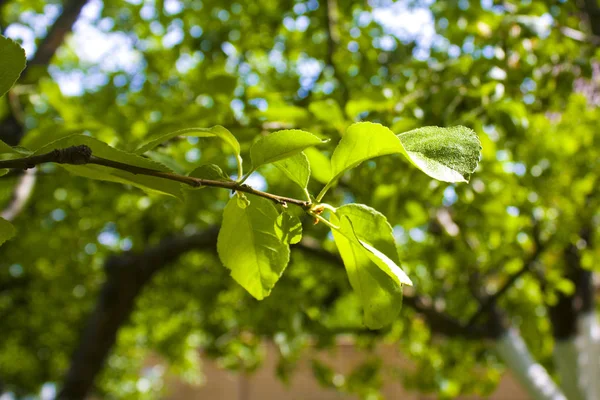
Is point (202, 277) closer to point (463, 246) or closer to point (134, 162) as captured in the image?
point (463, 246)

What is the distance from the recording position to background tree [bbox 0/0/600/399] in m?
1.46

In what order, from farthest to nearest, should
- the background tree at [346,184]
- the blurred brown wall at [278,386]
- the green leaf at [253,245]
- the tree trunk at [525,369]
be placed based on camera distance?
the blurred brown wall at [278,386]
the tree trunk at [525,369]
the background tree at [346,184]
the green leaf at [253,245]

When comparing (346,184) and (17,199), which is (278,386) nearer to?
(17,199)

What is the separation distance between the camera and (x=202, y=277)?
5172 millimetres

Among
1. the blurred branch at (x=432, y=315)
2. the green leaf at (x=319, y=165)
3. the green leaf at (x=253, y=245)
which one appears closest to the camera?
the green leaf at (x=253, y=245)

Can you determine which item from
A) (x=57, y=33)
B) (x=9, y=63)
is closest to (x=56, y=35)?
(x=57, y=33)

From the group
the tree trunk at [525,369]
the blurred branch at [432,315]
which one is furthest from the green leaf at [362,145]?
the tree trunk at [525,369]

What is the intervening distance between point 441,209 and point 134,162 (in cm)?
273

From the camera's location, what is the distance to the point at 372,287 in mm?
613

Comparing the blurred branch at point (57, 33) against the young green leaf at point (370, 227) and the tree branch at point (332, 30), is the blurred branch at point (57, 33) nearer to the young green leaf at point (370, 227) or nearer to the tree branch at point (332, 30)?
the tree branch at point (332, 30)

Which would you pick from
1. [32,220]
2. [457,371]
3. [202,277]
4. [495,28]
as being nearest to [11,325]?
[32,220]

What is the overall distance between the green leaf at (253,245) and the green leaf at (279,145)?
5cm

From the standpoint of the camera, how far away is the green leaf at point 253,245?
1.98 ft

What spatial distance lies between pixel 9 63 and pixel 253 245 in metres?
0.28
